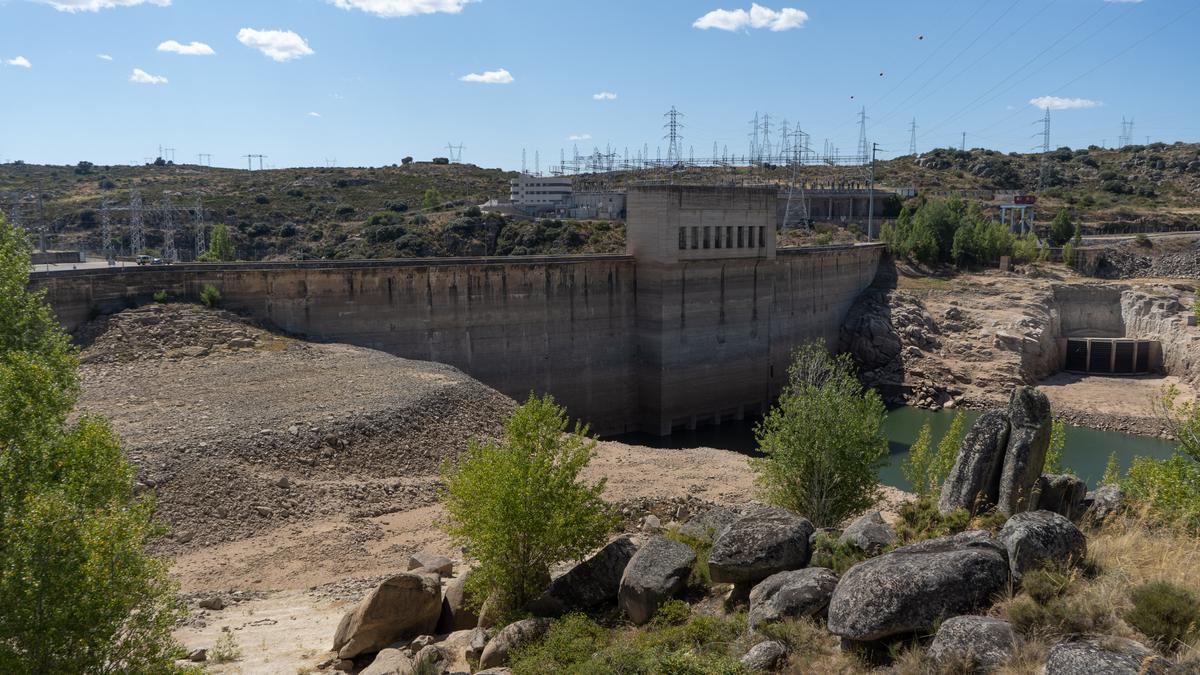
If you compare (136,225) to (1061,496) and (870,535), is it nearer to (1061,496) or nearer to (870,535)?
(870,535)

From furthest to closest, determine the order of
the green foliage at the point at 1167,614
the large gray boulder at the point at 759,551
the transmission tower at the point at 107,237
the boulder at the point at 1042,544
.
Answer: the transmission tower at the point at 107,237 → the large gray boulder at the point at 759,551 → the boulder at the point at 1042,544 → the green foliage at the point at 1167,614

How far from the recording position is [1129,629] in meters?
9.20

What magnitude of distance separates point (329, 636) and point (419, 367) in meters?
18.2

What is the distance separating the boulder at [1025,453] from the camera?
518 inches

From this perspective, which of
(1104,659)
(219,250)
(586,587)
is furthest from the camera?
(219,250)

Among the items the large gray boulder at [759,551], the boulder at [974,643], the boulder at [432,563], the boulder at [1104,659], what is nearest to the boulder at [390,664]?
the boulder at [432,563]

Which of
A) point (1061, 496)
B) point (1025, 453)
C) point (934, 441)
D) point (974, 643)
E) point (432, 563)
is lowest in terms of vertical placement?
point (934, 441)

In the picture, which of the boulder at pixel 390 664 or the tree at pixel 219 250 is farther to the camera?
the tree at pixel 219 250

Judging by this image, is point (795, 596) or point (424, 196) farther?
point (424, 196)

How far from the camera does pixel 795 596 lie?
12.0 meters

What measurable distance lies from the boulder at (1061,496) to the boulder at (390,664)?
10.0 meters

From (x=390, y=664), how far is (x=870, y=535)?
776 centimetres

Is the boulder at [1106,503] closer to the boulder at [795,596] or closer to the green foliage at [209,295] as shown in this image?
the boulder at [795,596]

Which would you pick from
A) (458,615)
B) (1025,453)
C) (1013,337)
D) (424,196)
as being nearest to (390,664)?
(458,615)
